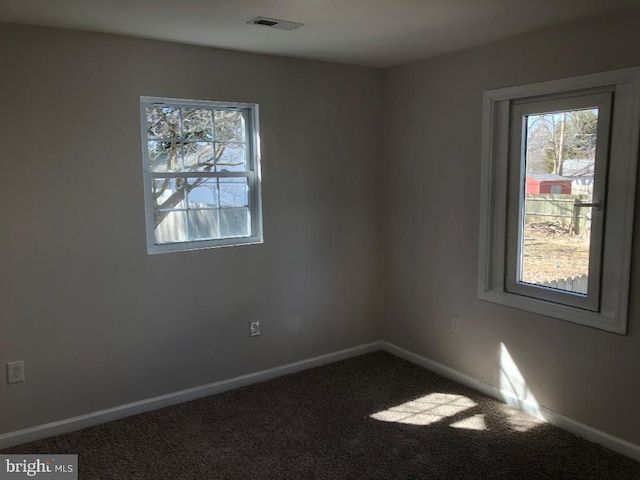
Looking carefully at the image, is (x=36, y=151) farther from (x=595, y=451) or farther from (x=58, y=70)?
(x=595, y=451)

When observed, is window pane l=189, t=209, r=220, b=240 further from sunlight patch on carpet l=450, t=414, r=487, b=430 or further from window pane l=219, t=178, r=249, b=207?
sunlight patch on carpet l=450, t=414, r=487, b=430

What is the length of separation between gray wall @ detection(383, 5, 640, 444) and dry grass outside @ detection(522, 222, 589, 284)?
0.90 ft

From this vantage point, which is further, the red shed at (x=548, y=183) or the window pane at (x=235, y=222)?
the window pane at (x=235, y=222)

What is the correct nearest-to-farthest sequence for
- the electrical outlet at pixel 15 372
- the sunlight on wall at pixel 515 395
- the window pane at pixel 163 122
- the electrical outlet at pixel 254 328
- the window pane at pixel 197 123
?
the electrical outlet at pixel 15 372 → the sunlight on wall at pixel 515 395 → the window pane at pixel 163 122 → the window pane at pixel 197 123 → the electrical outlet at pixel 254 328

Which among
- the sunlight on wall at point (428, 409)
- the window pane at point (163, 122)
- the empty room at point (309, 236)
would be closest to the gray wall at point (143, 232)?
the empty room at point (309, 236)

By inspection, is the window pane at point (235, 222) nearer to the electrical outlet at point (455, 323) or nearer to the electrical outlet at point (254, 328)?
the electrical outlet at point (254, 328)

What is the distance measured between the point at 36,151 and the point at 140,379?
148 centimetres

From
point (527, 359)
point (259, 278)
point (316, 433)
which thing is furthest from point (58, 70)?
point (527, 359)

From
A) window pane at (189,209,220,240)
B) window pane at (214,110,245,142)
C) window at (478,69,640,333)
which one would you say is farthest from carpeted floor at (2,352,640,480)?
window pane at (214,110,245,142)

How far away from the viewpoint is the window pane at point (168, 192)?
10.6ft

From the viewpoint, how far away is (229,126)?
137 inches

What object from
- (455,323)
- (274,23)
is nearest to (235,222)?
(274,23)

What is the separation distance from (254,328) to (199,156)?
4.08 feet

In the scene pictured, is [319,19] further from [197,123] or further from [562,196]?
[562,196]
